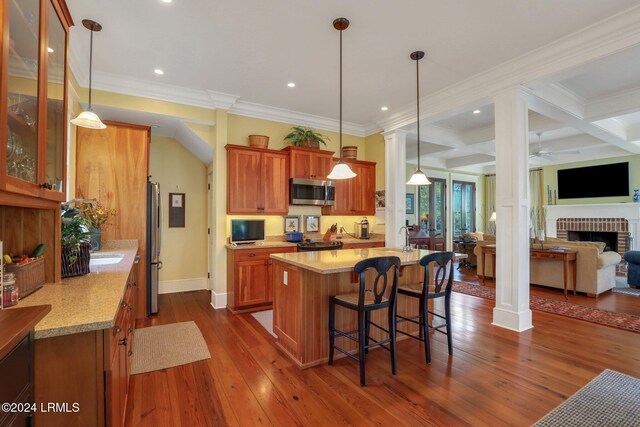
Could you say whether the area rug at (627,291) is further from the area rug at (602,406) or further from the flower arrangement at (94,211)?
the flower arrangement at (94,211)

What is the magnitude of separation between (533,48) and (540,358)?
3.08m

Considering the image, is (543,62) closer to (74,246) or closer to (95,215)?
(74,246)

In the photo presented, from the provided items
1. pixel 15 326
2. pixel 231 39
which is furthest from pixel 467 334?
pixel 231 39

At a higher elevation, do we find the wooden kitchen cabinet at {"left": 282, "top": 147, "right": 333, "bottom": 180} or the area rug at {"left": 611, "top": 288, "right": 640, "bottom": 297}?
the wooden kitchen cabinet at {"left": 282, "top": 147, "right": 333, "bottom": 180}

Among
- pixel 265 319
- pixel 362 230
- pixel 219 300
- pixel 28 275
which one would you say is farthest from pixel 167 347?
pixel 362 230

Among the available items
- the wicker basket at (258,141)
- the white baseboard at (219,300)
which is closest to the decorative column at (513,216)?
the wicker basket at (258,141)

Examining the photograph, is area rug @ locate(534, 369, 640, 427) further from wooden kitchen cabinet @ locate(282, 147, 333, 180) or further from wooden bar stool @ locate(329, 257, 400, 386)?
wooden kitchen cabinet @ locate(282, 147, 333, 180)

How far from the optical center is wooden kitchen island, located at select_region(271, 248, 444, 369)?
2646mm

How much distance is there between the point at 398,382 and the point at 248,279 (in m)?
2.42

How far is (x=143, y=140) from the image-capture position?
3.88m

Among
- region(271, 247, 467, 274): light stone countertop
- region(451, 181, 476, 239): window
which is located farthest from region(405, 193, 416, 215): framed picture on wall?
region(271, 247, 467, 274): light stone countertop

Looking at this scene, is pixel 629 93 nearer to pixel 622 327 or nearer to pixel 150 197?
pixel 622 327

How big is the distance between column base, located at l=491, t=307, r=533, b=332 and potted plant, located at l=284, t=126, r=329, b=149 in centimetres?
347

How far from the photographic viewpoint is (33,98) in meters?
1.39
